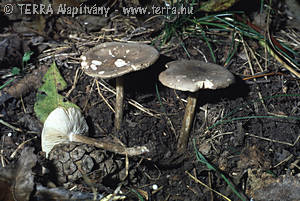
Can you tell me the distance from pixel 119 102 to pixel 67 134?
610 millimetres

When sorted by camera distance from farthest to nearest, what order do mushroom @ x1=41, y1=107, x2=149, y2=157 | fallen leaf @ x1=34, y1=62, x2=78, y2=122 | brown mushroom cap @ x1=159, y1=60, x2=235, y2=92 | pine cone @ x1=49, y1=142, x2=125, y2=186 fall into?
1. fallen leaf @ x1=34, y1=62, x2=78, y2=122
2. mushroom @ x1=41, y1=107, x2=149, y2=157
3. pine cone @ x1=49, y1=142, x2=125, y2=186
4. brown mushroom cap @ x1=159, y1=60, x2=235, y2=92

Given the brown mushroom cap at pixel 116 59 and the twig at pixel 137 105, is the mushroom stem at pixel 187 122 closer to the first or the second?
the twig at pixel 137 105

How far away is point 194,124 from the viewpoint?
2.67 metres

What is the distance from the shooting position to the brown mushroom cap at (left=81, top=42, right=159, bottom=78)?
2127 mm

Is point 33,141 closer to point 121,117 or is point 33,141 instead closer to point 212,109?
point 121,117

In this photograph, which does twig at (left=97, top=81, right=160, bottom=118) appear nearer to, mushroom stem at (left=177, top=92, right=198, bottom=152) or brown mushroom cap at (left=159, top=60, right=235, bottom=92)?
mushroom stem at (left=177, top=92, right=198, bottom=152)

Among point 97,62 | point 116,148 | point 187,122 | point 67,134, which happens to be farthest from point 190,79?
point 67,134

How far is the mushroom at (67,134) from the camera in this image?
240 cm

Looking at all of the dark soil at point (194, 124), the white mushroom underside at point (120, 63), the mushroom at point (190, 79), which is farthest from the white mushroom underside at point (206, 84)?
the white mushroom underside at point (120, 63)

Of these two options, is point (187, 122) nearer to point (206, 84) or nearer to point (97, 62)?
point (206, 84)

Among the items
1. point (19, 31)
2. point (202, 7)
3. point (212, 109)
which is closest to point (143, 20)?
point (202, 7)

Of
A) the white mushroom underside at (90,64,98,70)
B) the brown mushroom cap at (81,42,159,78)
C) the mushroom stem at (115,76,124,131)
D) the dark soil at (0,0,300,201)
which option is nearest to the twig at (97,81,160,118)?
the dark soil at (0,0,300,201)

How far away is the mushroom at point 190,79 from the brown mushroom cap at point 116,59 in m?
0.22

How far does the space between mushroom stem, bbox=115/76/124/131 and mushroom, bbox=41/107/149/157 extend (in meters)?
0.26
